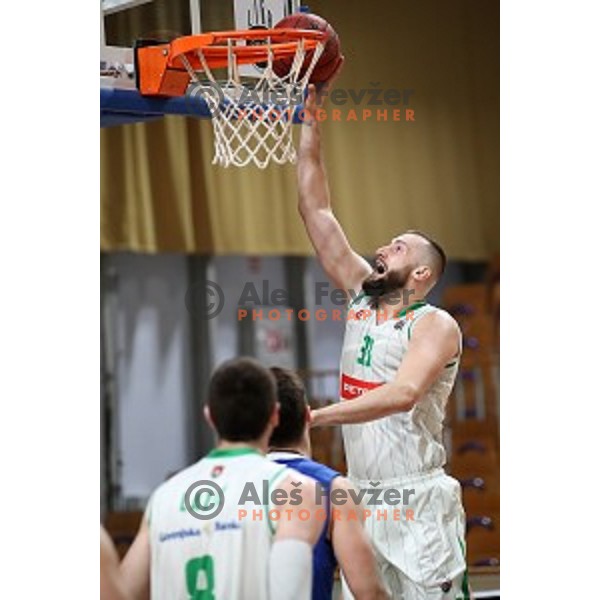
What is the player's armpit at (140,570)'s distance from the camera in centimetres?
369

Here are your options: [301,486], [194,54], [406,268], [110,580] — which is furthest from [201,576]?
[194,54]

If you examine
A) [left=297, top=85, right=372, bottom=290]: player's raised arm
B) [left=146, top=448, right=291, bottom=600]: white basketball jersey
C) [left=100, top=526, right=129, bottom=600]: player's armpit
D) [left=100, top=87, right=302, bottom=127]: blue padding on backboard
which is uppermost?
[left=100, top=87, right=302, bottom=127]: blue padding on backboard

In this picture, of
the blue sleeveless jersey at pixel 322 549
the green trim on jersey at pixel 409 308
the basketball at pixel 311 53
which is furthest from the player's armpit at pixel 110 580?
the basketball at pixel 311 53

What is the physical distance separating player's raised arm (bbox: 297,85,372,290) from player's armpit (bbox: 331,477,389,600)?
50.9 inches

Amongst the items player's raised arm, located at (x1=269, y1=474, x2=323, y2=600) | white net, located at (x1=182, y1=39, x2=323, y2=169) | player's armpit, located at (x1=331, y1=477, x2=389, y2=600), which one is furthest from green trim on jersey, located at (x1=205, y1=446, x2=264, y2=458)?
white net, located at (x1=182, y1=39, x2=323, y2=169)

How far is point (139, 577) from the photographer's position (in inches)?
146

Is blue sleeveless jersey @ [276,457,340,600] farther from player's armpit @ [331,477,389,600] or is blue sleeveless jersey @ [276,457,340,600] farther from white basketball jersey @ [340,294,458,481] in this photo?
white basketball jersey @ [340,294,458,481]

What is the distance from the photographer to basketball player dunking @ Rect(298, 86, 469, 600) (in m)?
4.62

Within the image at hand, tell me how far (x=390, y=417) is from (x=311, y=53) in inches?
46.2
